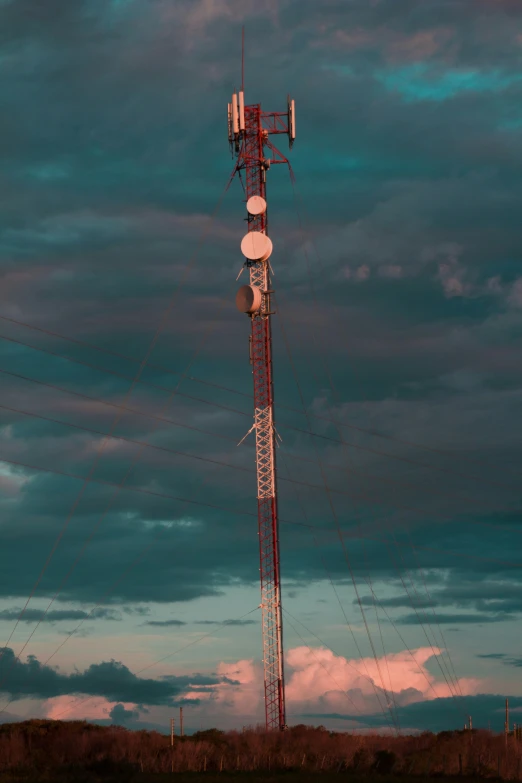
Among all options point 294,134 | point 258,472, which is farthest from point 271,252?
point 258,472

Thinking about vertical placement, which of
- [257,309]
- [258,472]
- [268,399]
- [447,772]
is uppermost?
[257,309]

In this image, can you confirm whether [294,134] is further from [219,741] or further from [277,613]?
[219,741]

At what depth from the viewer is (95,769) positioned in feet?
263

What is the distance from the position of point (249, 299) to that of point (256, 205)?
28.7 feet

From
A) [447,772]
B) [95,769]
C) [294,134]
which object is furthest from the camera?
[294,134]

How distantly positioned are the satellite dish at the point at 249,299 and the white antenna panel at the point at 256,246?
9.28ft

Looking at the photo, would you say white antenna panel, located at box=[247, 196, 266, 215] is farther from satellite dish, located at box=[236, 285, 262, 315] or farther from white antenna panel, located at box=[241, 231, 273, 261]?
satellite dish, located at box=[236, 285, 262, 315]

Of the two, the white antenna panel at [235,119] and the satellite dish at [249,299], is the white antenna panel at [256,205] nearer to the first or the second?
the white antenna panel at [235,119]

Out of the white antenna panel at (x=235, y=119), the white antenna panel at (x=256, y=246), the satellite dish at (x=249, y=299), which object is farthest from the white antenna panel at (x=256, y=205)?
the satellite dish at (x=249, y=299)

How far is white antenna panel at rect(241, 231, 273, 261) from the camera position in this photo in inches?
3546

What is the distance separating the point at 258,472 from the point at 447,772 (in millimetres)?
27389

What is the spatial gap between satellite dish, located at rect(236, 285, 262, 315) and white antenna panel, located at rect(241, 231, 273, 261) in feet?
9.28

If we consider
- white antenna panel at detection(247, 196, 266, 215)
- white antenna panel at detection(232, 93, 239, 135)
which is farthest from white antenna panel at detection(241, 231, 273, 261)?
white antenna panel at detection(232, 93, 239, 135)

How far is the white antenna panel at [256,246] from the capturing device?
9006cm
